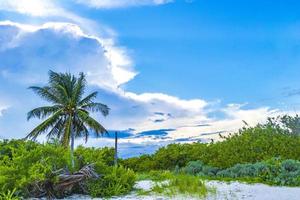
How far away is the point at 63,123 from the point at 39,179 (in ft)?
75.5

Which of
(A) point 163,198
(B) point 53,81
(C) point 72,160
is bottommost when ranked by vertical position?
(A) point 163,198

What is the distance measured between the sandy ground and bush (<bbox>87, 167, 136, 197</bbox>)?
0.29 metres

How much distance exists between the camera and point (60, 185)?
12867 mm

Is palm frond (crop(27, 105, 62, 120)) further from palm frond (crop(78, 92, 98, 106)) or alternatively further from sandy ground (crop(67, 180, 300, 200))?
sandy ground (crop(67, 180, 300, 200))

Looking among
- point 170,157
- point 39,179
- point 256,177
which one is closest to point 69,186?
point 39,179

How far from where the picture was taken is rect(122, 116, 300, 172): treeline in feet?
75.2

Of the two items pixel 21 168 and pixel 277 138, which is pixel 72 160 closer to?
pixel 21 168

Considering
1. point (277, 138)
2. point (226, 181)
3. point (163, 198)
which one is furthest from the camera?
point (277, 138)

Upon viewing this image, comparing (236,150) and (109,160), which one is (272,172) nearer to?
(236,150)

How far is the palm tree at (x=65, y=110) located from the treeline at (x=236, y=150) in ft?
24.7

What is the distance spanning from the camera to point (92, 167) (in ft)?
45.0

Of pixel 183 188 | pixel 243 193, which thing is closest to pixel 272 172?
pixel 243 193

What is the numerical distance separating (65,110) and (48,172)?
22831 millimetres

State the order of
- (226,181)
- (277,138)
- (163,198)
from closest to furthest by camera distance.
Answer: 1. (163,198)
2. (226,181)
3. (277,138)
